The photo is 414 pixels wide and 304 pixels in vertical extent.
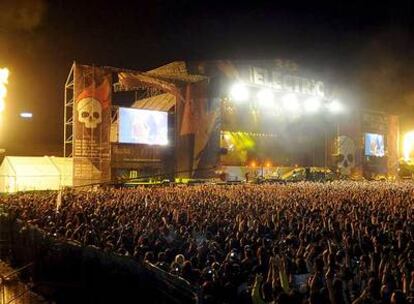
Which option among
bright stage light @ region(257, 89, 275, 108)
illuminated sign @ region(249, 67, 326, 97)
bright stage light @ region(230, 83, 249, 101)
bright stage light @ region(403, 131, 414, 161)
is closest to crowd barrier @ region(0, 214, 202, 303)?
bright stage light @ region(230, 83, 249, 101)

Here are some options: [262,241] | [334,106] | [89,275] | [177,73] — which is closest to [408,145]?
[334,106]

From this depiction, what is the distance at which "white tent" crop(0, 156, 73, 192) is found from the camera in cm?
2347

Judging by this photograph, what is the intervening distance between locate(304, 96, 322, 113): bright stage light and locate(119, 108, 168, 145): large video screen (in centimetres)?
1188

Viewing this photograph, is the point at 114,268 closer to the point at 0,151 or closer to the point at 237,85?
the point at 0,151

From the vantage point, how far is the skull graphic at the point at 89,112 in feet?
84.9

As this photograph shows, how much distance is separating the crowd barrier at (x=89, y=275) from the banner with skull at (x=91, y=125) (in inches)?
618

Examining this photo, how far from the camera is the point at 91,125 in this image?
26.0 m

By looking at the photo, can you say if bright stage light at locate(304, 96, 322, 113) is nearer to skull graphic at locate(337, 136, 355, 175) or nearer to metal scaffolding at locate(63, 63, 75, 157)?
skull graphic at locate(337, 136, 355, 175)

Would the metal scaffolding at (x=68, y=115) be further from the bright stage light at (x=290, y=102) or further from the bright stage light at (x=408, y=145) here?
the bright stage light at (x=408, y=145)

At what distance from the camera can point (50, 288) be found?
771cm

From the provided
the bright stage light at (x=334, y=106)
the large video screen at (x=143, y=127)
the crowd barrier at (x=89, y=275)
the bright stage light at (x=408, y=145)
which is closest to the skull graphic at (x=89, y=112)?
the large video screen at (x=143, y=127)

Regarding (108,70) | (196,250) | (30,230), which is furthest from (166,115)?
(196,250)

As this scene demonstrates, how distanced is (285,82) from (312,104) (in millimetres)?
3493

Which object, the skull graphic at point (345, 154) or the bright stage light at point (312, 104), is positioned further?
the skull graphic at point (345, 154)
